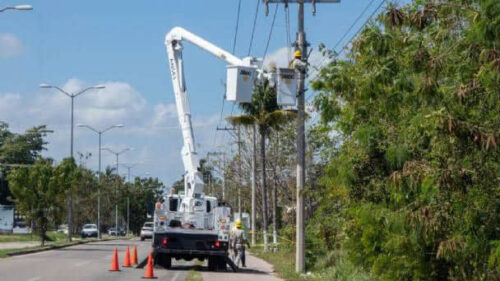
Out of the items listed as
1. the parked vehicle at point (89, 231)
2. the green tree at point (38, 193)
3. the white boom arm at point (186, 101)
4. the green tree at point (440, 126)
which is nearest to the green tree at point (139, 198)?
the parked vehicle at point (89, 231)

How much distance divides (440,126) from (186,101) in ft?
79.3

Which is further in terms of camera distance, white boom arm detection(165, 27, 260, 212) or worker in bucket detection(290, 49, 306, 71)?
white boom arm detection(165, 27, 260, 212)

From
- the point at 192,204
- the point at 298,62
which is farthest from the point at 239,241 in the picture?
the point at 298,62

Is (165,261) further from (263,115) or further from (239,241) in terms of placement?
(263,115)

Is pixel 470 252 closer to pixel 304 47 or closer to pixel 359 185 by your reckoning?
pixel 359 185

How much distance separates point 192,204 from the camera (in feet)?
103

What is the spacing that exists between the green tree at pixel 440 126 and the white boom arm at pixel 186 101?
14.9 m

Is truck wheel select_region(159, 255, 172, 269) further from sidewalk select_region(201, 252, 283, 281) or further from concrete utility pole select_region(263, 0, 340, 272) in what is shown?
concrete utility pole select_region(263, 0, 340, 272)

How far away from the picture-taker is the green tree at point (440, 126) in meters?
10.1

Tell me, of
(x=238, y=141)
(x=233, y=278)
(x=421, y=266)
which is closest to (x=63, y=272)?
(x=233, y=278)

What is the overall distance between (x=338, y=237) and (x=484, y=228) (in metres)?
15.8

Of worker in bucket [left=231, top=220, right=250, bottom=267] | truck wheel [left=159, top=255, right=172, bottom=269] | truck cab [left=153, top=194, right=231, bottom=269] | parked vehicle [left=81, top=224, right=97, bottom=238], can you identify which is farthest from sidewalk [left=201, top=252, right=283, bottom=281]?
parked vehicle [left=81, top=224, right=97, bottom=238]

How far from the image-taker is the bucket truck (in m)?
26.9

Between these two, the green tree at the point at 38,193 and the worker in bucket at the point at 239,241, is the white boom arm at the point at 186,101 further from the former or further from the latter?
the green tree at the point at 38,193
